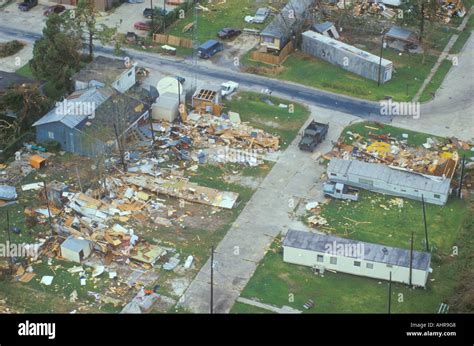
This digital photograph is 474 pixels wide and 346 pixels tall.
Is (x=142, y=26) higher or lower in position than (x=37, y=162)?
higher

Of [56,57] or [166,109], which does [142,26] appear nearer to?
[56,57]

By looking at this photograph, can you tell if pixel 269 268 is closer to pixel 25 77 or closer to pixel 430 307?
pixel 430 307

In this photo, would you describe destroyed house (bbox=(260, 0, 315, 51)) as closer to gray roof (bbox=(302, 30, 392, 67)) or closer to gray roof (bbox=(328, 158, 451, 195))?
gray roof (bbox=(302, 30, 392, 67))

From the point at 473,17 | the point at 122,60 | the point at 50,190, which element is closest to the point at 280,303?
the point at 50,190

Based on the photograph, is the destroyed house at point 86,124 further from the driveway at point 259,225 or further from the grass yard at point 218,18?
the grass yard at point 218,18

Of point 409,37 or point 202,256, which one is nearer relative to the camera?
point 202,256

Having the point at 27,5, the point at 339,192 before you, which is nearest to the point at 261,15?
the point at 27,5
